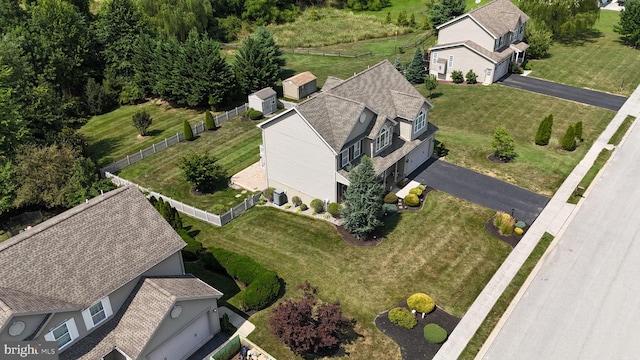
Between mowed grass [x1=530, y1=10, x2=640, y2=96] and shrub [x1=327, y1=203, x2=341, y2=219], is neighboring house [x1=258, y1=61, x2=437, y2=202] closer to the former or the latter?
shrub [x1=327, y1=203, x2=341, y2=219]

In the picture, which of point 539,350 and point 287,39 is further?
point 287,39

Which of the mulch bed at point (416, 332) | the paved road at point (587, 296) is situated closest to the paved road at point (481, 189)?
the paved road at point (587, 296)

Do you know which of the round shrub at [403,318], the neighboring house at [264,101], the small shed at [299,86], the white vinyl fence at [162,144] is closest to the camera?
the round shrub at [403,318]

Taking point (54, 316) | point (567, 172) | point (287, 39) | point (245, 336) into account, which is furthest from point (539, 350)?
point (287, 39)

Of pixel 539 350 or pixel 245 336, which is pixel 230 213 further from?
pixel 539 350

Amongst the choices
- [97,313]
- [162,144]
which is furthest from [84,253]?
[162,144]

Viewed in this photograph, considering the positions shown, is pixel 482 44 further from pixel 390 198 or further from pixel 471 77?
pixel 390 198

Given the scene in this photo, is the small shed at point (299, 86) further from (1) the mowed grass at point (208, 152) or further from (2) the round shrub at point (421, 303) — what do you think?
(2) the round shrub at point (421, 303)
